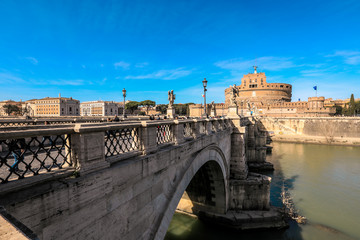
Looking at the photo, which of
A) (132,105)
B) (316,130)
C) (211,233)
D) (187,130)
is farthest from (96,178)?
(132,105)

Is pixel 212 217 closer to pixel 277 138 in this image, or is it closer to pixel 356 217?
pixel 356 217

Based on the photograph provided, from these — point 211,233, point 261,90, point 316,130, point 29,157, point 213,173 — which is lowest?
point 211,233

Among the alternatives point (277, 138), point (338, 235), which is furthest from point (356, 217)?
point (277, 138)

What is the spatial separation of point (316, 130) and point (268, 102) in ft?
108

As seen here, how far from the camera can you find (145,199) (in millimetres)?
4188

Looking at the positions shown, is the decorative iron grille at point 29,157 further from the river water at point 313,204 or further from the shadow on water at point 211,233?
the river water at point 313,204

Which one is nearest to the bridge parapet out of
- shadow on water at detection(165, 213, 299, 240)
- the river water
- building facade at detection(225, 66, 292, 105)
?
shadow on water at detection(165, 213, 299, 240)

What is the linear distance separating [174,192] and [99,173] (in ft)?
9.41

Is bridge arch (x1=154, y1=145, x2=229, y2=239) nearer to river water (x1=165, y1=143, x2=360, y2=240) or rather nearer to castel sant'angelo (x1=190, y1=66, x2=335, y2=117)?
river water (x1=165, y1=143, x2=360, y2=240)

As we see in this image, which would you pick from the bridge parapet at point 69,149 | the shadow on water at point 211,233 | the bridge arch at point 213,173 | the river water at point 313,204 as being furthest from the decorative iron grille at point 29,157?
the river water at point 313,204

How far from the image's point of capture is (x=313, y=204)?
620 inches

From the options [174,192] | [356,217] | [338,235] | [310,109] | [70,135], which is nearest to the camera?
[70,135]

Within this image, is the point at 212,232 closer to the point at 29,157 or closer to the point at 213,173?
the point at 213,173

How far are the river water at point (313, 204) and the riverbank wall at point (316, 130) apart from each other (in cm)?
2026
